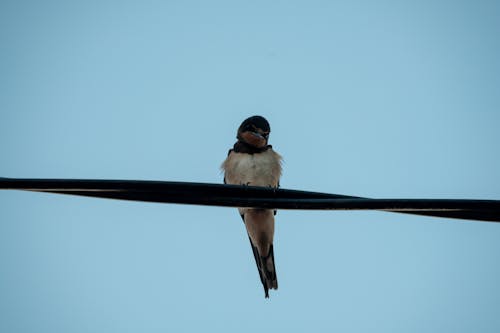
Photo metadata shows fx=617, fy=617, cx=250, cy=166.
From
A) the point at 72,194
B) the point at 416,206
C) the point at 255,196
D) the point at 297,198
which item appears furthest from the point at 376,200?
the point at 72,194

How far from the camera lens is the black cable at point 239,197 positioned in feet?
9.46

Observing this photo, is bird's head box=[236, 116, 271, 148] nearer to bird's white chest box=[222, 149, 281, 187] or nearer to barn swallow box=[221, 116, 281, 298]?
barn swallow box=[221, 116, 281, 298]

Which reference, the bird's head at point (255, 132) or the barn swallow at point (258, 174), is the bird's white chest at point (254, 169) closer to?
the barn swallow at point (258, 174)

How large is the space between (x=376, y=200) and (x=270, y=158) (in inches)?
140

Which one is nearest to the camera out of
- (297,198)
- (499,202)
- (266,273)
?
(499,202)

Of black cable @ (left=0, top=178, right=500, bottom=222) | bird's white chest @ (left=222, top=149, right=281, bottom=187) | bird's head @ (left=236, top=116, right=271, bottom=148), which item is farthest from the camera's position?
bird's head @ (left=236, top=116, right=271, bottom=148)

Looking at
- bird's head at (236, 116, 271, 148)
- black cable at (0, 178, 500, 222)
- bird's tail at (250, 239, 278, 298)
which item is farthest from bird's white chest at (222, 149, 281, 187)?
black cable at (0, 178, 500, 222)

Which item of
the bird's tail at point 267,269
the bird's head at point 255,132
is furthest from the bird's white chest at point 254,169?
the bird's tail at point 267,269

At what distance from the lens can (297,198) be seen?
10.2ft

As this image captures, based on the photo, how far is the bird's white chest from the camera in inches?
248

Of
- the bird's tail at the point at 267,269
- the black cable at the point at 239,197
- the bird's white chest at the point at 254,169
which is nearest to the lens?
the black cable at the point at 239,197

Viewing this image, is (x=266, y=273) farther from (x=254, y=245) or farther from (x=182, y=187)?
(x=182, y=187)

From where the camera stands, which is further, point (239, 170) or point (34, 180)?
point (239, 170)

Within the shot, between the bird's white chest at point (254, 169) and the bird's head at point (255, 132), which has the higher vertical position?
the bird's head at point (255, 132)
